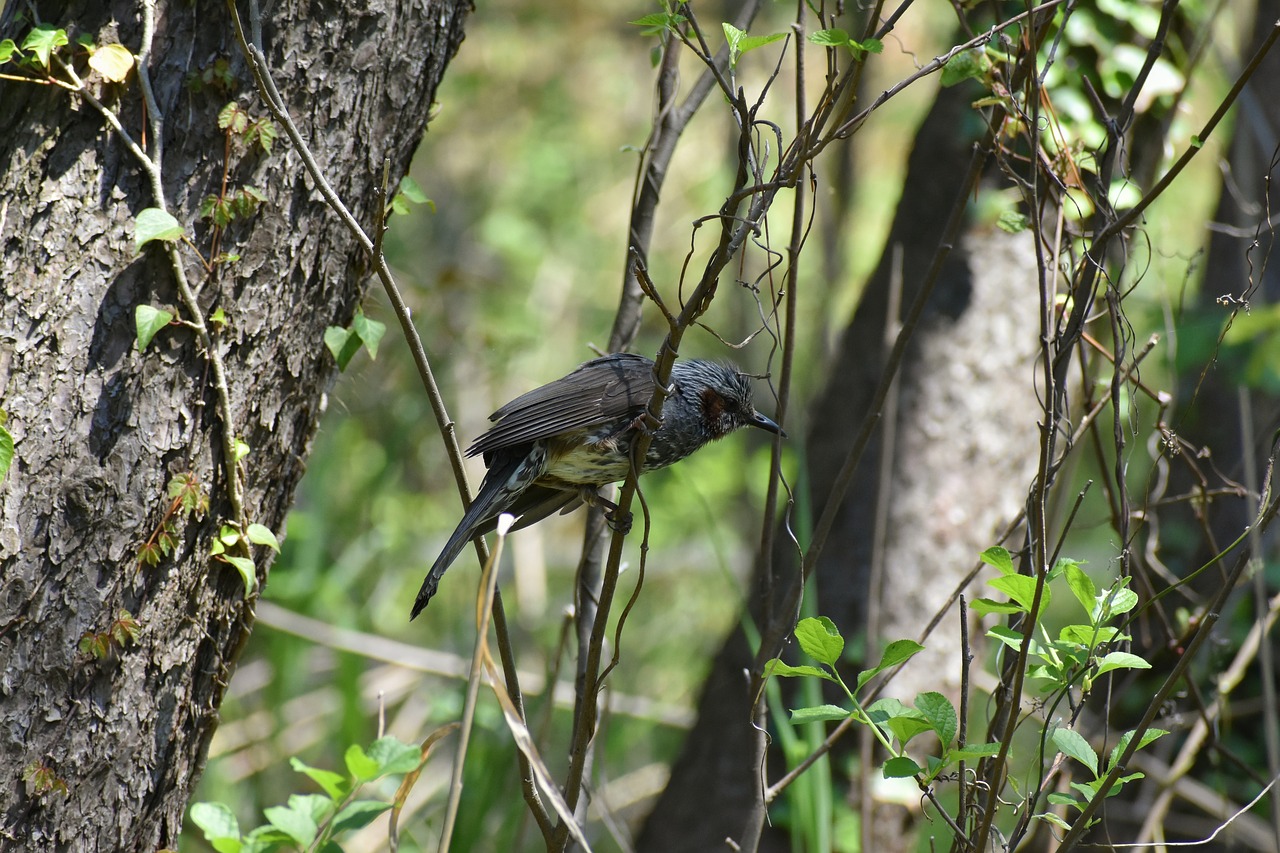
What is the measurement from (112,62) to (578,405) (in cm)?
138

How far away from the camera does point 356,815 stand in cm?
231

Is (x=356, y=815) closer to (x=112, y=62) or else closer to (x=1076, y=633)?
(x=1076, y=633)

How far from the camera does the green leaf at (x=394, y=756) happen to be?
7.45ft

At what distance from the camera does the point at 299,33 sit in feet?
7.43

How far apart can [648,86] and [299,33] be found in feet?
28.6

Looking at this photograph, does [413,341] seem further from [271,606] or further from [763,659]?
[271,606]

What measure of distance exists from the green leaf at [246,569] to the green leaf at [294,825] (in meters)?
0.48

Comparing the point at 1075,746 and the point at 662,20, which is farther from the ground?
the point at 662,20

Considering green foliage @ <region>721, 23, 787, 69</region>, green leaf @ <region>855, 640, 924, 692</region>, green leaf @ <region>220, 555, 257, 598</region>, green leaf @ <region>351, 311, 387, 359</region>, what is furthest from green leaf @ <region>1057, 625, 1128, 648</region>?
green leaf @ <region>220, 555, 257, 598</region>

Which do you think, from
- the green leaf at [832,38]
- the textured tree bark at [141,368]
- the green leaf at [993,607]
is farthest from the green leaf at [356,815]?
the green leaf at [832,38]

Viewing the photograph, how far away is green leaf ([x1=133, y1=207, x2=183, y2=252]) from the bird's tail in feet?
2.79

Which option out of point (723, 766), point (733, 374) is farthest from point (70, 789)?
point (723, 766)

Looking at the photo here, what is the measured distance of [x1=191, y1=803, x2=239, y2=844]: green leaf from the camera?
7.61 feet

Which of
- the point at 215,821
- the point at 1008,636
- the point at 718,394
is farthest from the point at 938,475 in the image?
the point at 215,821
